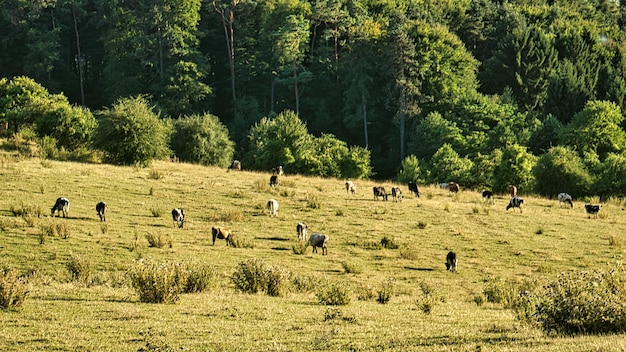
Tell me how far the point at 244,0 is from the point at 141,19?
48.7 feet

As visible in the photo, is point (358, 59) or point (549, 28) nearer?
point (358, 59)

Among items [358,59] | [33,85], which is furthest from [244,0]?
[33,85]

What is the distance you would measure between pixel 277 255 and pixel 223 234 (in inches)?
136

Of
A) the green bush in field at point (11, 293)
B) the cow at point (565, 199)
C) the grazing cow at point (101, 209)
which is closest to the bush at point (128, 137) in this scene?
the grazing cow at point (101, 209)

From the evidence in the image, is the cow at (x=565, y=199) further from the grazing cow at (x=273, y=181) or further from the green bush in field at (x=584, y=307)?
A: the green bush in field at (x=584, y=307)

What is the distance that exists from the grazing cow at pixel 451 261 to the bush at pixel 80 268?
49.6 feet

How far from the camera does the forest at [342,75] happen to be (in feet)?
256

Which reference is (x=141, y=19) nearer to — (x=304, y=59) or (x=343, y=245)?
(x=304, y=59)

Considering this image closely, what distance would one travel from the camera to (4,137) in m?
57.5

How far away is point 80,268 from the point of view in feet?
82.5

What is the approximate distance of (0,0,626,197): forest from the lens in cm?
7806

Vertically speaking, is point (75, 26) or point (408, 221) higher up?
point (75, 26)

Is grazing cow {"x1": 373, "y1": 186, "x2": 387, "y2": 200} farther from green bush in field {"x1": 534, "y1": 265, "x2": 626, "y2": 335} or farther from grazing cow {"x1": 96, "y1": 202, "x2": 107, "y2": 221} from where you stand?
green bush in field {"x1": 534, "y1": 265, "x2": 626, "y2": 335}

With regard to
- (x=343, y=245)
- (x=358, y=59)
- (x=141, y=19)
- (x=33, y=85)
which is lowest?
(x=343, y=245)
